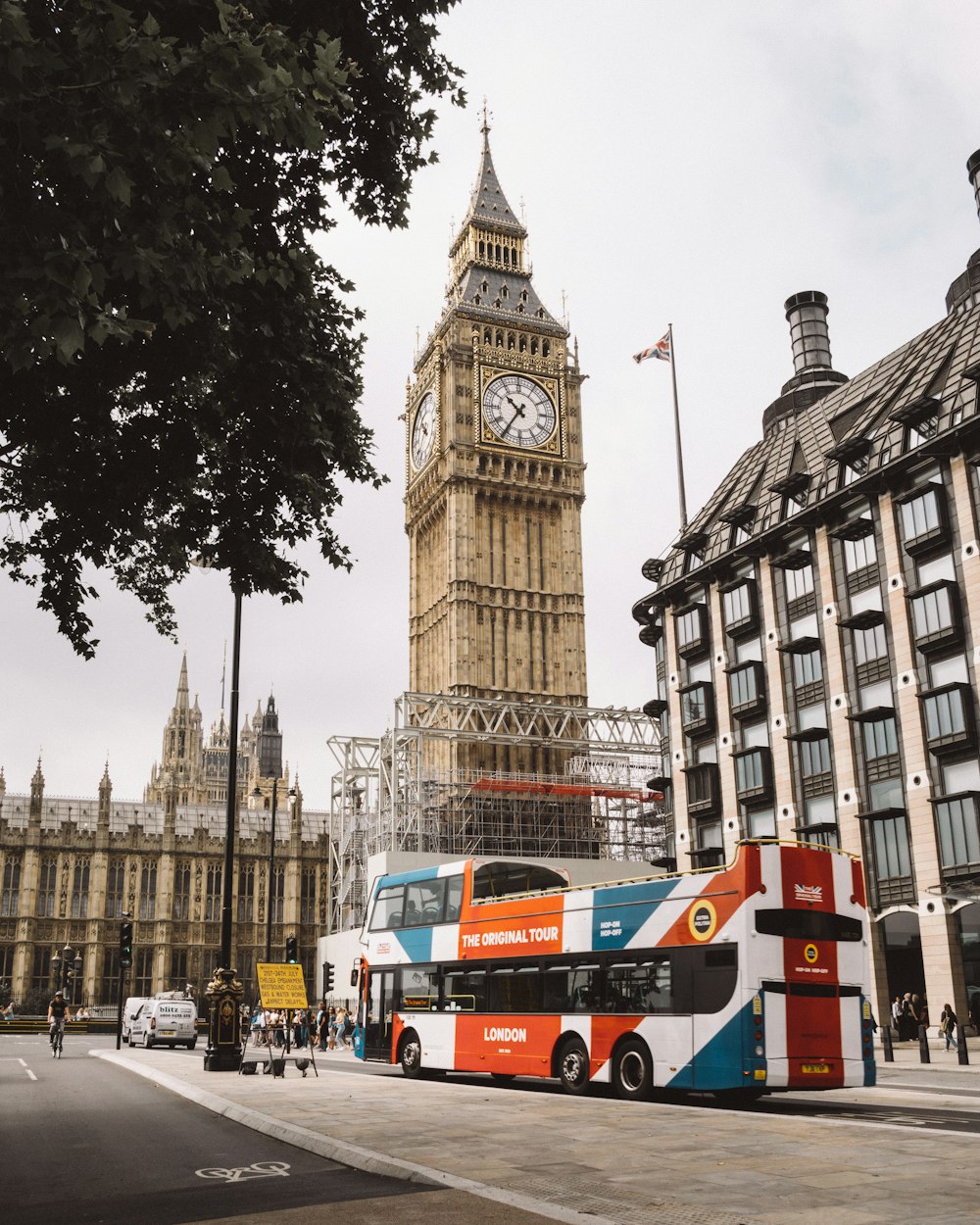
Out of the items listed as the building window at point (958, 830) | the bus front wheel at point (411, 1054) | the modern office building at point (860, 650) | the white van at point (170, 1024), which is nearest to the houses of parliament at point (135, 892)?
the white van at point (170, 1024)

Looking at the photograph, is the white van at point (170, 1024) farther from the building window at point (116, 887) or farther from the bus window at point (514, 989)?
the building window at point (116, 887)

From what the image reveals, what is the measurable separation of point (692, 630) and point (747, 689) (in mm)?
5007

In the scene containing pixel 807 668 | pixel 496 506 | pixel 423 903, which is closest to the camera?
pixel 423 903

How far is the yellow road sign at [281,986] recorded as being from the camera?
26.0m

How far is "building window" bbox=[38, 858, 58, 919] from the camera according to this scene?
3499 inches

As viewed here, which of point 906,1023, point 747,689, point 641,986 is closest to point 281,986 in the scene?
point 641,986

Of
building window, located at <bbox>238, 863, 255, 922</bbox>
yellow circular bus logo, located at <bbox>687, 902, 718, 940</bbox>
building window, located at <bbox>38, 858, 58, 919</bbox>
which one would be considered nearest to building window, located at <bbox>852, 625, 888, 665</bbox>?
yellow circular bus logo, located at <bbox>687, 902, 718, 940</bbox>

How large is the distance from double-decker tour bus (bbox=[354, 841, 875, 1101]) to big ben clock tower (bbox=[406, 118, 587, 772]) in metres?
50.9

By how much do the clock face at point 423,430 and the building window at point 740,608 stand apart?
4231cm

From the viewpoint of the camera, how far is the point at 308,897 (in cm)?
9600

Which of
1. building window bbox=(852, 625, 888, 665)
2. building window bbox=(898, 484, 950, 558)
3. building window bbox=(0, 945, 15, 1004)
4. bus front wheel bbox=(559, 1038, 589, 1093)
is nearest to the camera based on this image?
bus front wheel bbox=(559, 1038, 589, 1093)

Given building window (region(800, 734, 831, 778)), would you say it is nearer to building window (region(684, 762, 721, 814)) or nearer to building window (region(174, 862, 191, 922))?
building window (region(684, 762, 721, 814))

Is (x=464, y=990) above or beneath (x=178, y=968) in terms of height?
above

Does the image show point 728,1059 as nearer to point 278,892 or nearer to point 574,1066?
point 574,1066
